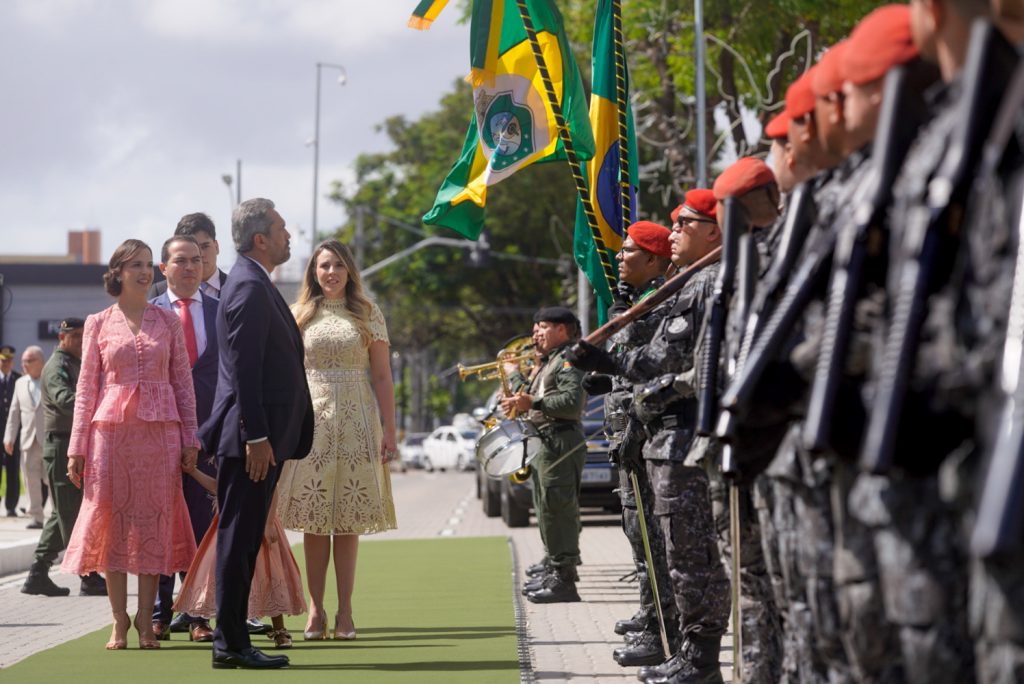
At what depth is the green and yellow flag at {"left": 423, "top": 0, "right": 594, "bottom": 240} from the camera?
11.6m

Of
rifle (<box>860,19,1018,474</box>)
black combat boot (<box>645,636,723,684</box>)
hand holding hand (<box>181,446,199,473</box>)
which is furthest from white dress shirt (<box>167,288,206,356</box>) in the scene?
rifle (<box>860,19,1018,474</box>)

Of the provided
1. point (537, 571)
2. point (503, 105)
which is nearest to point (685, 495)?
point (503, 105)

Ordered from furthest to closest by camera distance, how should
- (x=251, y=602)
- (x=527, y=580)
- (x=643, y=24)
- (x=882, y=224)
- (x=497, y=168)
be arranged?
1. (x=643, y=24)
2. (x=527, y=580)
3. (x=497, y=168)
4. (x=251, y=602)
5. (x=882, y=224)

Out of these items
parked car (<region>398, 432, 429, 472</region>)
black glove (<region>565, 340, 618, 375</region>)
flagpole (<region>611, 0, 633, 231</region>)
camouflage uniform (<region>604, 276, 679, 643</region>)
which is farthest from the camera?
parked car (<region>398, 432, 429, 472</region>)

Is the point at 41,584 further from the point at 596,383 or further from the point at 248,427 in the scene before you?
the point at 596,383

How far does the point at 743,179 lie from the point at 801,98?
1.44m

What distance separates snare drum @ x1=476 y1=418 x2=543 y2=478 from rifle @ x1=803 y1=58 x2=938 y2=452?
8.26m

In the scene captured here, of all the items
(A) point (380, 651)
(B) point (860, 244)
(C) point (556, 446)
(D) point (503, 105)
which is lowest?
(A) point (380, 651)

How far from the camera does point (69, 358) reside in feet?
45.2

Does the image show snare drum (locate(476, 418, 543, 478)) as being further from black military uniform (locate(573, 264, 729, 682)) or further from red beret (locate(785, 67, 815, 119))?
red beret (locate(785, 67, 815, 119))

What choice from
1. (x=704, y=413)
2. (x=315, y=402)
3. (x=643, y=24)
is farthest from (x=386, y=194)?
(x=704, y=413)

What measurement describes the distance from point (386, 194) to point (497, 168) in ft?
164

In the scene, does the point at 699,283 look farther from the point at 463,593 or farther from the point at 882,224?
the point at 463,593

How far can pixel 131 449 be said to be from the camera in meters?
8.88
